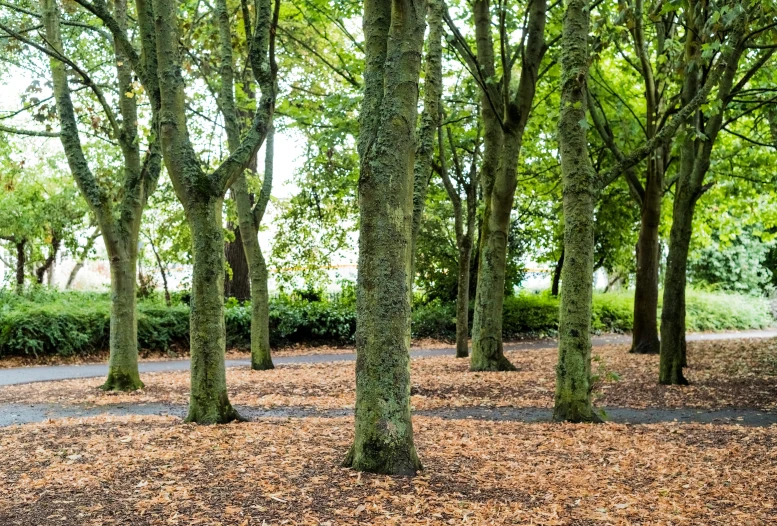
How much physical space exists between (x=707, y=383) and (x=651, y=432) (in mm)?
4554

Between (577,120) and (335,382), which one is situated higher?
(577,120)

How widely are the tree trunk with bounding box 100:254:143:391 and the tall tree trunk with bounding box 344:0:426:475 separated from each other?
680cm

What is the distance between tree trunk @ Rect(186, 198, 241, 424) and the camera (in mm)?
7461

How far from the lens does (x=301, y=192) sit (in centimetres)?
2577

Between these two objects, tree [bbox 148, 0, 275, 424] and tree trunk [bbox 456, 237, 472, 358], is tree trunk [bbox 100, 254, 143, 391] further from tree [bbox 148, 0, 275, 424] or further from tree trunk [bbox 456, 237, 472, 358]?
tree trunk [bbox 456, 237, 472, 358]

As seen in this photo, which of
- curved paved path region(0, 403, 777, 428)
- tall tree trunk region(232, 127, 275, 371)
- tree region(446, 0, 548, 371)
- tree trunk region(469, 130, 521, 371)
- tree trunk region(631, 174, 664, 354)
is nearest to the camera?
curved paved path region(0, 403, 777, 428)

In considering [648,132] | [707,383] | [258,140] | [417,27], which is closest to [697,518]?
[417,27]

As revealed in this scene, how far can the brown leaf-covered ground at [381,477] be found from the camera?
4.71 meters

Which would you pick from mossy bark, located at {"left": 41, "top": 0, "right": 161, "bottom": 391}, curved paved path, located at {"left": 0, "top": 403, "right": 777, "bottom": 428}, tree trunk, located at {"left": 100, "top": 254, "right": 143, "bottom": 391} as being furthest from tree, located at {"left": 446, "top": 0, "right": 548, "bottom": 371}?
tree trunk, located at {"left": 100, "top": 254, "right": 143, "bottom": 391}

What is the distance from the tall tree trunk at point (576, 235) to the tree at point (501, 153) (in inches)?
157

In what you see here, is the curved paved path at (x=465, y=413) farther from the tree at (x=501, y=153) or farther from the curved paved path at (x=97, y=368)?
the curved paved path at (x=97, y=368)

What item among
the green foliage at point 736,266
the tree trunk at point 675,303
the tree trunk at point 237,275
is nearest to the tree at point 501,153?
the tree trunk at point 675,303

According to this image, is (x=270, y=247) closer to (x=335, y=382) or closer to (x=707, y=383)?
(x=335, y=382)

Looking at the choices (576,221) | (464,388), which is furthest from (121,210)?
(576,221)
